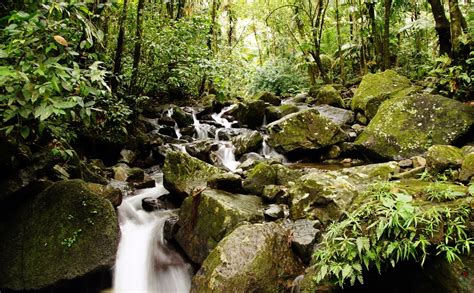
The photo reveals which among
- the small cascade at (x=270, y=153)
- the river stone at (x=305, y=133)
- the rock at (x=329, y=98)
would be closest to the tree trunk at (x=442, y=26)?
the river stone at (x=305, y=133)

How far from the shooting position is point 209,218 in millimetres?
4566

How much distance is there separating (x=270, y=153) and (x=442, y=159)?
4.83 meters

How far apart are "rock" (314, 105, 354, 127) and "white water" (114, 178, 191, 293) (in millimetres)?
5747

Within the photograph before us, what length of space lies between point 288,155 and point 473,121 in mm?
3815

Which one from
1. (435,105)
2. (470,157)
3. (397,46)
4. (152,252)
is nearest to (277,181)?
(152,252)

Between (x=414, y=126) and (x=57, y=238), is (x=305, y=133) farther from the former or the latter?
(x=57, y=238)

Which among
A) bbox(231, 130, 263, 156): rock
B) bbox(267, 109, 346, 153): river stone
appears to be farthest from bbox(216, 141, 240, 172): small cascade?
bbox(267, 109, 346, 153): river stone

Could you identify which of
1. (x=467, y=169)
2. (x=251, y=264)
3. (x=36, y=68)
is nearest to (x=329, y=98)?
(x=467, y=169)

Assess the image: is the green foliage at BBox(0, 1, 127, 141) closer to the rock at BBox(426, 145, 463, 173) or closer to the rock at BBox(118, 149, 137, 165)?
the rock at BBox(426, 145, 463, 173)

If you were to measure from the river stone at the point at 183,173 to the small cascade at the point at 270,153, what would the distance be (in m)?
2.60

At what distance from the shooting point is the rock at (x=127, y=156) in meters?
8.19

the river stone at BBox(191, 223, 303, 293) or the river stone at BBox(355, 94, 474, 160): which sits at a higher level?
the river stone at BBox(355, 94, 474, 160)

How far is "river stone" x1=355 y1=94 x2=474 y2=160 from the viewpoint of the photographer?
250 inches

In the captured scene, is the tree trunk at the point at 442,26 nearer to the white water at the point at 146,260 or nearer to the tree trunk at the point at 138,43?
the tree trunk at the point at 138,43
